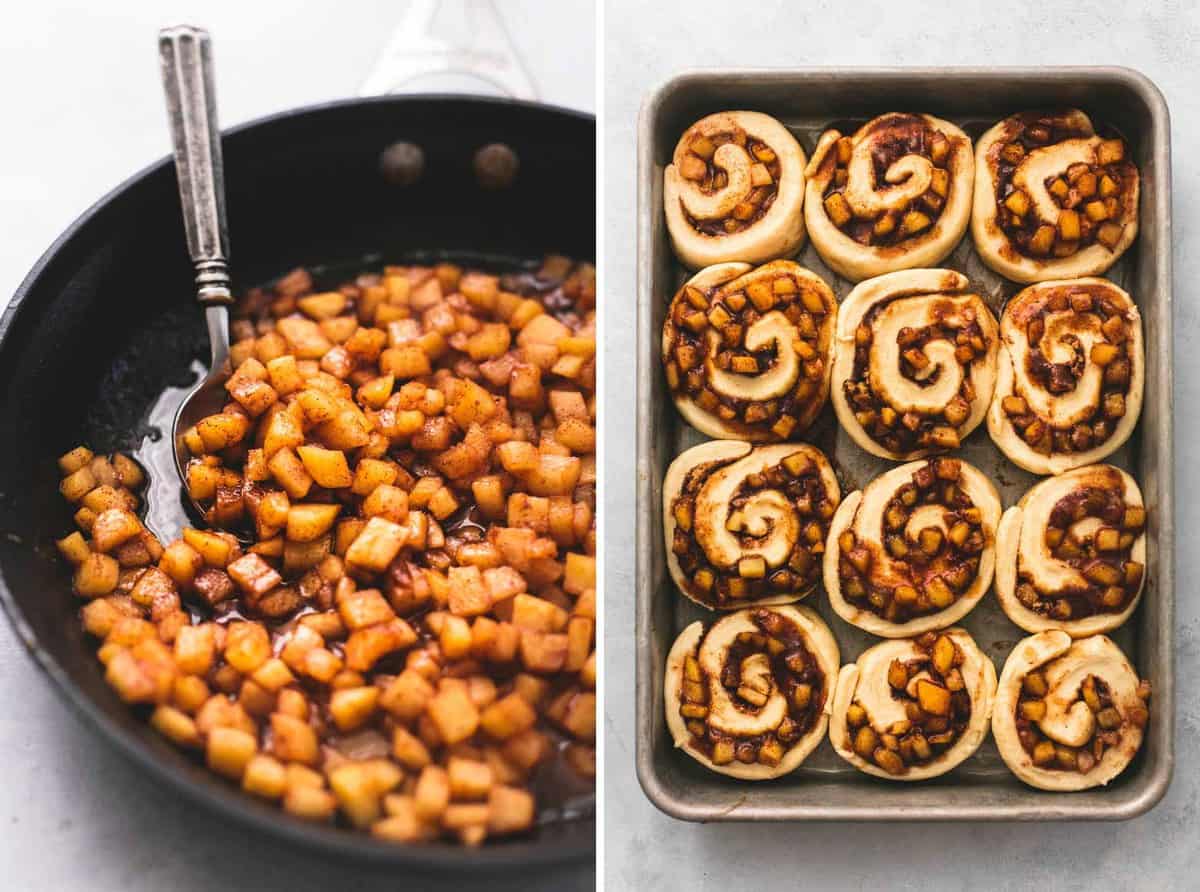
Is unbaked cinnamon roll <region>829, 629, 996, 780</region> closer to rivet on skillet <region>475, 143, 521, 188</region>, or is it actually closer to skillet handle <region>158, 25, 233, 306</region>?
rivet on skillet <region>475, 143, 521, 188</region>

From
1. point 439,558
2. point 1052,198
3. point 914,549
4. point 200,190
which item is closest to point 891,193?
point 1052,198

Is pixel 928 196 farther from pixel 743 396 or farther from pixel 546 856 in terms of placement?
pixel 546 856

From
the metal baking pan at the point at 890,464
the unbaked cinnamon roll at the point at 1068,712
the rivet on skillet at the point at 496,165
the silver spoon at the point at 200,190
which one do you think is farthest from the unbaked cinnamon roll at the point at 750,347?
the silver spoon at the point at 200,190

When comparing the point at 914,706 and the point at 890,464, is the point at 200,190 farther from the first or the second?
the point at 914,706

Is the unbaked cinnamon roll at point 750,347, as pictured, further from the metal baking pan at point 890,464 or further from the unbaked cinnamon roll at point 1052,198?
the unbaked cinnamon roll at point 1052,198

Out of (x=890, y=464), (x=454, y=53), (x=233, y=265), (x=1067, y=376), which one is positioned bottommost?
(x=890, y=464)

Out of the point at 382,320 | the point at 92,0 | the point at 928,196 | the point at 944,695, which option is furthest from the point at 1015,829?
the point at 92,0
